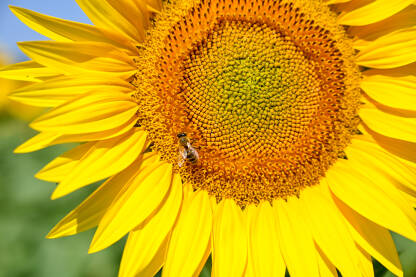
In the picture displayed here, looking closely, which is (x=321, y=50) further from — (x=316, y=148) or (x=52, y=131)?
(x=52, y=131)

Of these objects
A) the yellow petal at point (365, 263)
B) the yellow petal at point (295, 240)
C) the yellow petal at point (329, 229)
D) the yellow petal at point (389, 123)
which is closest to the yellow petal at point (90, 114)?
the yellow petal at point (295, 240)

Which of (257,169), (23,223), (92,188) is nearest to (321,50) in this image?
(257,169)

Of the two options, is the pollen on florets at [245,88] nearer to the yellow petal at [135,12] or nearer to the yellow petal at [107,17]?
the yellow petal at [135,12]

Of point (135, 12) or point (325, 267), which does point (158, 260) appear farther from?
point (135, 12)

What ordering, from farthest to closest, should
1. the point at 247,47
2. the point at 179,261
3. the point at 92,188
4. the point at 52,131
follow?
1. the point at 92,188
2. the point at 247,47
3. the point at 179,261
4. the point at 52,131

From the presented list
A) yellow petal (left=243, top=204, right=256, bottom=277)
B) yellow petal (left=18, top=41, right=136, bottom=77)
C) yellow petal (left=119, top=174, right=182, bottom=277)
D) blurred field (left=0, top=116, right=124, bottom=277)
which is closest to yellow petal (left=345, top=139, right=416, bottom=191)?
yellow petal (left=243, top=204, right=256, bottom=277)

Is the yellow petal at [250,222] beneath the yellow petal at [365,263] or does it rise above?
above
